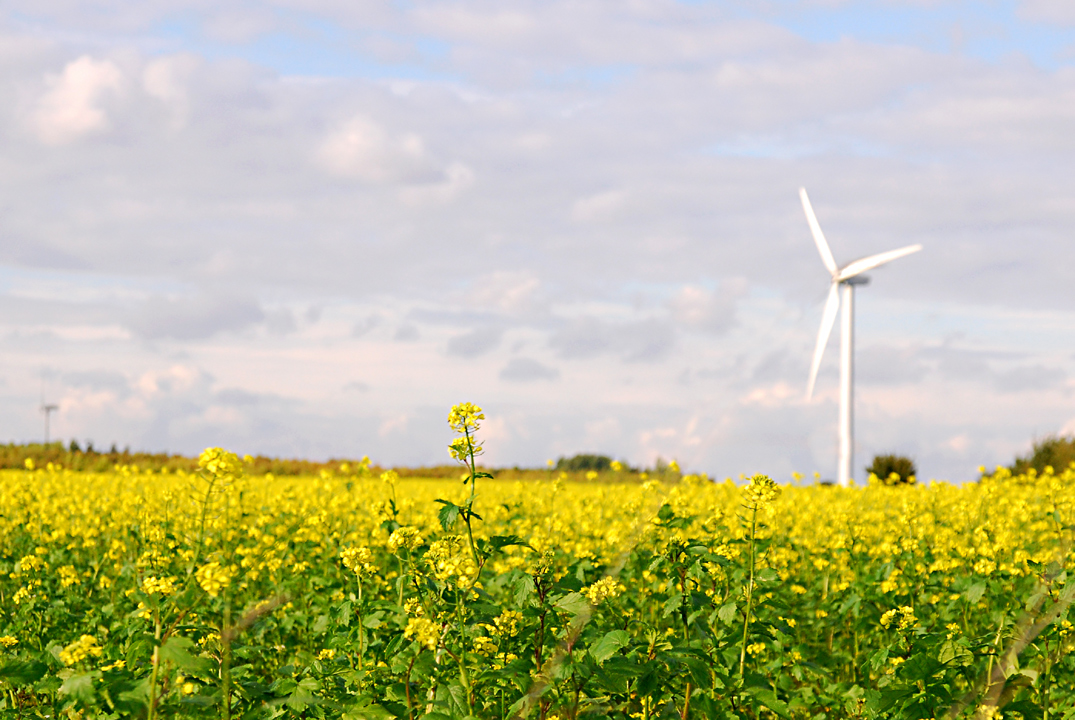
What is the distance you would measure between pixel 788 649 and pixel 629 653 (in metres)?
3.29

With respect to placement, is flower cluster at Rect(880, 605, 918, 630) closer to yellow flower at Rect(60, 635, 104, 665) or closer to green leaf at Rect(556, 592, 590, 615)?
green leaf at Rect(556, 592, 590, 615)

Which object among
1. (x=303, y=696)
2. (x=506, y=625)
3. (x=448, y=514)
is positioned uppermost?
(x=448, y=514)

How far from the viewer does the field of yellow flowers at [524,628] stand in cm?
387

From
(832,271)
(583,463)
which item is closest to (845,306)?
(832,271)

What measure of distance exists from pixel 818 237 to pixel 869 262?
1754 mm

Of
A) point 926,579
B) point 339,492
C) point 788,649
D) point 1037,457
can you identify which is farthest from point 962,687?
point 1037,457

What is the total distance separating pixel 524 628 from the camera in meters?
4.81

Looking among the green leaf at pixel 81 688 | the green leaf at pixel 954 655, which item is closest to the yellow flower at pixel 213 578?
the green leaf at pixel 81 688

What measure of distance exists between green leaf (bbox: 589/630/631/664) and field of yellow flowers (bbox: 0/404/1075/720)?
0.01m

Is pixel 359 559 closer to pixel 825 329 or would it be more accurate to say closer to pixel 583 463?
pixel 825 329

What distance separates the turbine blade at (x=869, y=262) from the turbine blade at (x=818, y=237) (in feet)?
1.17

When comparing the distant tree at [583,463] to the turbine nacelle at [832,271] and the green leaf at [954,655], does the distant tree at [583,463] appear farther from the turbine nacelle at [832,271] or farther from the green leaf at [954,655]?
the green leaf at [954,655]

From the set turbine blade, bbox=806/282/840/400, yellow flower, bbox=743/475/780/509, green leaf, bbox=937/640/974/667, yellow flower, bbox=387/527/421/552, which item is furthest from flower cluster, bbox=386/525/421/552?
turbine blade, bbox=806/282/840/400

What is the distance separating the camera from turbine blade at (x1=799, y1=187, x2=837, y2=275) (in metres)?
28.1
